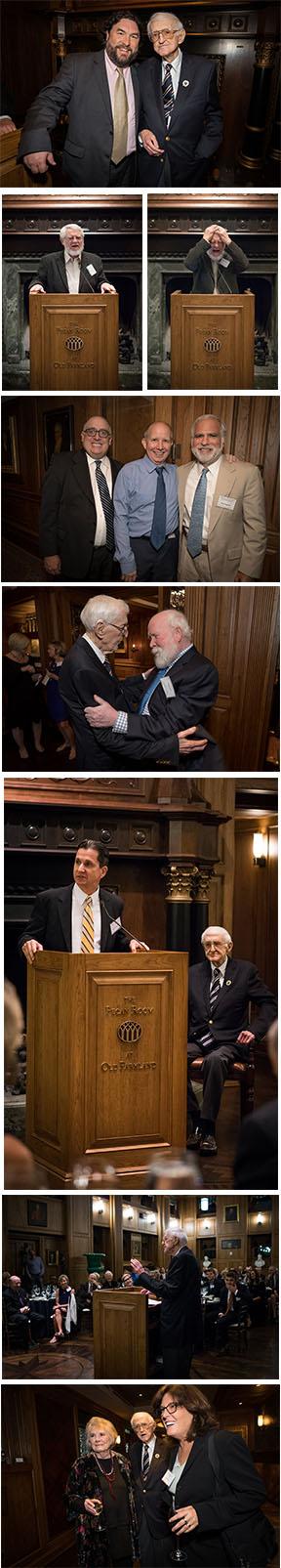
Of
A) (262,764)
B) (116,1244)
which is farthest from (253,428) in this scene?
(116,1244)

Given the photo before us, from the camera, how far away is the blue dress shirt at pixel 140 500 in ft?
21.1

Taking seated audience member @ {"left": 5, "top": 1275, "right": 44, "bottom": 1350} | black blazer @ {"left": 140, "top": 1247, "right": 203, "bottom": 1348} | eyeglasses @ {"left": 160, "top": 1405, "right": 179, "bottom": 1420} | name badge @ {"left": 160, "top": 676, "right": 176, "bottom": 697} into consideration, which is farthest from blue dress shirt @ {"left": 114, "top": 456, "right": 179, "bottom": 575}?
eyeglasses @ {"left": 160, "top": 1405, "right": 179, "bottom": 1420}

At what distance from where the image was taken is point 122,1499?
20.6ft

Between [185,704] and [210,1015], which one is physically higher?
[185,704]

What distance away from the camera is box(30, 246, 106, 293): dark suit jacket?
21.5 ft

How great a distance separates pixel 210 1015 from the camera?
6.35 metres

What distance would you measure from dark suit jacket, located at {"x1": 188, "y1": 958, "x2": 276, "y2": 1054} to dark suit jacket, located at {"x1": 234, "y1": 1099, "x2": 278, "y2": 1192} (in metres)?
0.31

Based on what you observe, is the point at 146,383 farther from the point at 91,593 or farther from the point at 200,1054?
the point at 200,1054

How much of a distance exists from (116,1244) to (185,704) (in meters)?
2.42

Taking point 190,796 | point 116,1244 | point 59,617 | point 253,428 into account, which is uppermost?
point 253,428

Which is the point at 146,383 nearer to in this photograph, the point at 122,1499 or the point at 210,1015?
the point at 210,1015

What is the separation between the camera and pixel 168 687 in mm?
6379

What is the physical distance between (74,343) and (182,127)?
44.6 inches

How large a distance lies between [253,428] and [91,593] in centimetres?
103
